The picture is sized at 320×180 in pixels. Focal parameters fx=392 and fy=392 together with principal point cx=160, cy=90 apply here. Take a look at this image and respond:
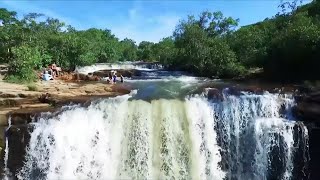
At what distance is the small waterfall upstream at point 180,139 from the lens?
43.5 feet

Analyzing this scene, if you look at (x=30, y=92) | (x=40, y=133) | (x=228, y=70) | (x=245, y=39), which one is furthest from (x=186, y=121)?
(x=245, y=39)

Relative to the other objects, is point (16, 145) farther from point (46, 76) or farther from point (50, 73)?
point (50, 73)

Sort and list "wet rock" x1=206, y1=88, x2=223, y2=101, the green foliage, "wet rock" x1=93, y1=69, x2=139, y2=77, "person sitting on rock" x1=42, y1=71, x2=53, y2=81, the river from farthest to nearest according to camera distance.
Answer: "wet rock" x1=93, y1=69, x2=139, y2=77
"person sitting on rock" x1=42, y1=71, x2=53, y2=81
the green foliage
"wet rock" x1=206, y1=88, x2=223, y2=101
the river

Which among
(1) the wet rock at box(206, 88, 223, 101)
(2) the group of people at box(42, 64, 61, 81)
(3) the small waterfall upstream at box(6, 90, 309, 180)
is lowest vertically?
(3) the small waterfall upstream at box(6, 90, 309, 180)

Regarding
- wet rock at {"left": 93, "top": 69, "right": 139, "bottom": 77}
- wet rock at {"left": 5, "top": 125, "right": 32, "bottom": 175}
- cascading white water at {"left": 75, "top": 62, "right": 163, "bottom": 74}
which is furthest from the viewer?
cascading white water at {"left": 75, "top": 62, "right": 163, "bottom": 74}

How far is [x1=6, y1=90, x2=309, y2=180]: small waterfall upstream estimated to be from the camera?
13250 mm

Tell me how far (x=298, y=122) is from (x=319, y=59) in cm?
574

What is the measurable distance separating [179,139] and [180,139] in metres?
0.04

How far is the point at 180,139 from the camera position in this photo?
13.7 m

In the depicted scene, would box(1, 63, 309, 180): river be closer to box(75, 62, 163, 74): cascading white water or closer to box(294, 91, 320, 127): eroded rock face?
box(294, 91, 320, 127): eroded rock face

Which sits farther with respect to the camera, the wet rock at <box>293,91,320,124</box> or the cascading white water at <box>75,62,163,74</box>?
the cascading white water at <box>75,62,163,74</box>

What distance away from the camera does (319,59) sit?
1795 cm

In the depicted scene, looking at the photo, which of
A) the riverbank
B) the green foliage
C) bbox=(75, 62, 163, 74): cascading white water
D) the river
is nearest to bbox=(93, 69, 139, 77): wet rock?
bbox=(75, 62, 163, 74): cascading white water

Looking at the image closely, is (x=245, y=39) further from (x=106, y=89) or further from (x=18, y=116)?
(x=18, y=116)
